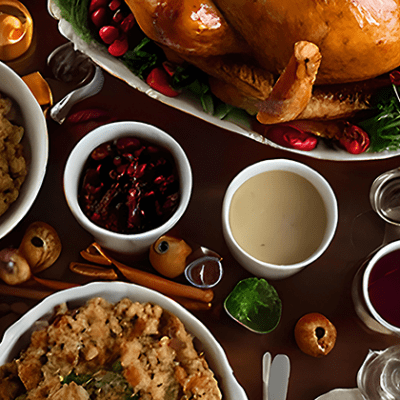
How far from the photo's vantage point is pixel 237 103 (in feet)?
3.00

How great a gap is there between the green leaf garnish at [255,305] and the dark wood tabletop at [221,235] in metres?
0.02

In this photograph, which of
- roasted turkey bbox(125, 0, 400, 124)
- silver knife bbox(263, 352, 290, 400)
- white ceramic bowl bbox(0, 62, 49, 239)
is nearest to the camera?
roasted turkey bbox(125, 0, 400, 124)

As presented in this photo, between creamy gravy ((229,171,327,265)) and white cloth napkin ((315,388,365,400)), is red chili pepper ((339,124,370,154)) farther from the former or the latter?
white cloth napkin ((315,388,365,400))

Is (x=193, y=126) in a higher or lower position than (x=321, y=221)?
higher

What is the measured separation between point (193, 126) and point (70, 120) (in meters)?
0.24

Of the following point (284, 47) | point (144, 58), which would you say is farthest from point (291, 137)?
point (144, 58)

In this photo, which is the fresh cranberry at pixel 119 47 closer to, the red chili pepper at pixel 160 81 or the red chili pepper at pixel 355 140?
the red chili pepper at pixel 160 81

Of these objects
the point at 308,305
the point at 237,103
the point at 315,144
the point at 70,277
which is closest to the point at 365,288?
the point at 308,305

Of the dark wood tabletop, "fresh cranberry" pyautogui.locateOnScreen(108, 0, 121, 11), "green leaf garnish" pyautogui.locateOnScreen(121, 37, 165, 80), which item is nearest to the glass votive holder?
the dark wood tabletop

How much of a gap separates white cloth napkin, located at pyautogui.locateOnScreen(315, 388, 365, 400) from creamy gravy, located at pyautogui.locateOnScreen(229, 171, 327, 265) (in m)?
0.25

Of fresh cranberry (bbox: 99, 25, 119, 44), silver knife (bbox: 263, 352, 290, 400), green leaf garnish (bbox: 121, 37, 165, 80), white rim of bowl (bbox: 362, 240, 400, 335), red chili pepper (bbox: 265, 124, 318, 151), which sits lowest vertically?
silver knife (bbox: 263, 352, 290, 400)

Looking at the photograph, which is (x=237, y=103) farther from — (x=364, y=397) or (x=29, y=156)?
(x=364, y=397)

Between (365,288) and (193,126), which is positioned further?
(193,126)

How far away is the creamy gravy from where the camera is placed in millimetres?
914
